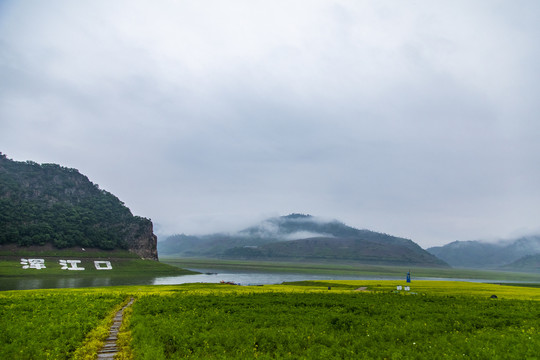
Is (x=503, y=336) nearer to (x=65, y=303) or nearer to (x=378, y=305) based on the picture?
(x=378, y=305)

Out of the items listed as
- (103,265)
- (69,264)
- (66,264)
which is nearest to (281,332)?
(66,264)

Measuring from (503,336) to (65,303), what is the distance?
136 feet

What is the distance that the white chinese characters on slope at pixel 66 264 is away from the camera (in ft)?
515

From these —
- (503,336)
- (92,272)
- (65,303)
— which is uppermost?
(503,336)

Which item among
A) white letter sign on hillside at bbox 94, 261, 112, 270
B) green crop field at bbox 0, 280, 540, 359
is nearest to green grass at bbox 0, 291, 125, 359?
green crop field at bbox 0, 280, 540, 359

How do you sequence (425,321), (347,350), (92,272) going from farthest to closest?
(92,272), (425,321), (347,350)

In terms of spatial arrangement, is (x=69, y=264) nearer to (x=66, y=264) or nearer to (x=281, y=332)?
(x=66, y=264)

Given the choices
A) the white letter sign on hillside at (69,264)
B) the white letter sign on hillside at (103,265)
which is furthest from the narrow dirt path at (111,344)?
the white letter sign on hillside at (103,265)

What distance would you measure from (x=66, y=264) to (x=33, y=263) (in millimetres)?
14479

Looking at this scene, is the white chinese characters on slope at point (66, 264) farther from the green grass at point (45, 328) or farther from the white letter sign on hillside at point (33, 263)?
the green grass at point (45, 328)

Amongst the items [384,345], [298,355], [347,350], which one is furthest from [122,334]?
Result: [384,345]

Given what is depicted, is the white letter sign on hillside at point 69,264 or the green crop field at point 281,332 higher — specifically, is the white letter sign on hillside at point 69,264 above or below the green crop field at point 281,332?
below

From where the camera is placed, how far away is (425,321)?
28109 millimetres

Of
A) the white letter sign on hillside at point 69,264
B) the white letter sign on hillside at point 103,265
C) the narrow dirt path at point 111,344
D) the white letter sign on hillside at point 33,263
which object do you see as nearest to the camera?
the narrow dirt path at point 111,344
